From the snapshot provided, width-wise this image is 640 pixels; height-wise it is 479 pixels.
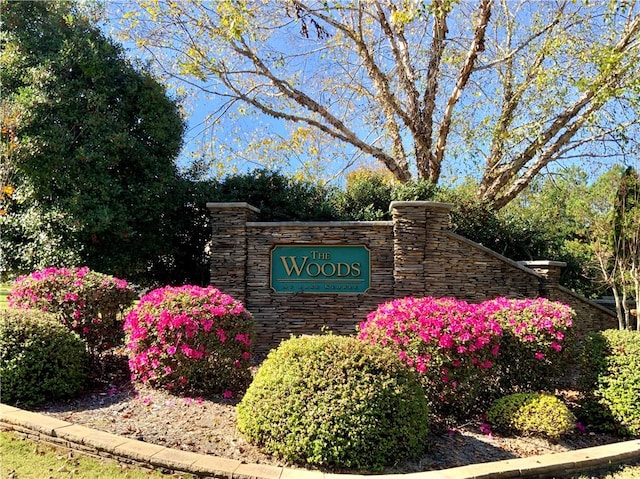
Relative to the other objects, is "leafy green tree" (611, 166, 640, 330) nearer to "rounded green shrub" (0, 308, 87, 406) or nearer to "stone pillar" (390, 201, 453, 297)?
"stone pillar" (390, 201, 453, 297)

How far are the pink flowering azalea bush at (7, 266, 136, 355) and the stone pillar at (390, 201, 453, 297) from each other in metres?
4.03

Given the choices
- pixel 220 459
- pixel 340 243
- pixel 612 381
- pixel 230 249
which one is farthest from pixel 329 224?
pixel 220 459

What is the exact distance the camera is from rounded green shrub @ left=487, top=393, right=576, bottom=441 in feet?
14.2

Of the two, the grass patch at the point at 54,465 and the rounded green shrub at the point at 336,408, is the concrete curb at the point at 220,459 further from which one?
the rounded green shrub at the point at 336,408

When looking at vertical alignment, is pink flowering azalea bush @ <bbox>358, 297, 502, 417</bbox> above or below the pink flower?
above

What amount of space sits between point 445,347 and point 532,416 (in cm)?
95

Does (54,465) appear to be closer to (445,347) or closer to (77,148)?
(445,347)

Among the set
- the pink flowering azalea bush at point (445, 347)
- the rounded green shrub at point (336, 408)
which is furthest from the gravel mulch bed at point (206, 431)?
the pink flowering azalea bush at point (445, 347)

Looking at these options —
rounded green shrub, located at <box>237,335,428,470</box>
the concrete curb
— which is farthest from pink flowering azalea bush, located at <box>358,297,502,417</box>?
the concrete curb

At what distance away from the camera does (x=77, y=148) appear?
7801mm

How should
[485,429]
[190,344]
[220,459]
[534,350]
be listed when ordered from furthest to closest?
[534,350] < [190,344] < [485,429] < [220,459]

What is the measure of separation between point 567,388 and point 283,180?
236 inches

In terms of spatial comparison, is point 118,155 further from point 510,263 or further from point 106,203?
point 510,263


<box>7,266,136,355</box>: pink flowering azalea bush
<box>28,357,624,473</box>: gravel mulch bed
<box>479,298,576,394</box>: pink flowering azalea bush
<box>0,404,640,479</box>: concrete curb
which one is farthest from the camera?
<box>7,266,136,355</box>: pink flowering azalea bush
